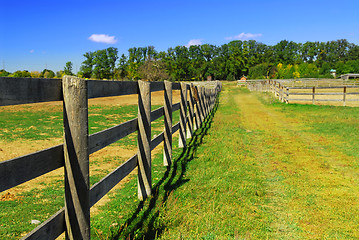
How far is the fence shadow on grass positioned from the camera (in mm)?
3404

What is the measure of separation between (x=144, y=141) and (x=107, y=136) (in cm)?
128

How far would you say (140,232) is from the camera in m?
3.43

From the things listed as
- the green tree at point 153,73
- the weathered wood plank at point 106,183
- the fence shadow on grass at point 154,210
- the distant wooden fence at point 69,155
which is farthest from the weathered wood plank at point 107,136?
the green tree at point 153,73

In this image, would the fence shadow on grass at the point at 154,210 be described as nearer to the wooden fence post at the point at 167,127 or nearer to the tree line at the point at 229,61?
the wooden fence post at the point at 167,127

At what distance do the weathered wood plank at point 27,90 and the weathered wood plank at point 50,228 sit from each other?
2.87ft

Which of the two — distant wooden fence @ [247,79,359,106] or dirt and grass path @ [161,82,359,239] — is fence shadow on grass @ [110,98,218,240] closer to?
dirt and grass path @ [161,82,359,239]

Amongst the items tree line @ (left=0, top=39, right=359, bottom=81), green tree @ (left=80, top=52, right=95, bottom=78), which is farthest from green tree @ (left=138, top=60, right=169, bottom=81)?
green tree @ (left=80, top=52, right=95, bottom=78)

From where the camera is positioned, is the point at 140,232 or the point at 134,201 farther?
the point at 134,201

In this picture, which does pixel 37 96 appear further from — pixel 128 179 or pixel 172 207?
pixel 128 179

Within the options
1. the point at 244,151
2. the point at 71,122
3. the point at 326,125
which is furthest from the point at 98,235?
the point at 326,125

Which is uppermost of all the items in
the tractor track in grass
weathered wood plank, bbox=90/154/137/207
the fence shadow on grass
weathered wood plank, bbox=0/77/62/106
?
→ weathered wood plank, bbox=0/77/62/106

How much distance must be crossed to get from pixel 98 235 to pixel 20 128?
32.0 ft

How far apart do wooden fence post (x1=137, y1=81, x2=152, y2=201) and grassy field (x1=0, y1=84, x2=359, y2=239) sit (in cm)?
21

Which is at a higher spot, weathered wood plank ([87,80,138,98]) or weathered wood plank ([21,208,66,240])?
weathered wood plank ([87,80,138,98])
